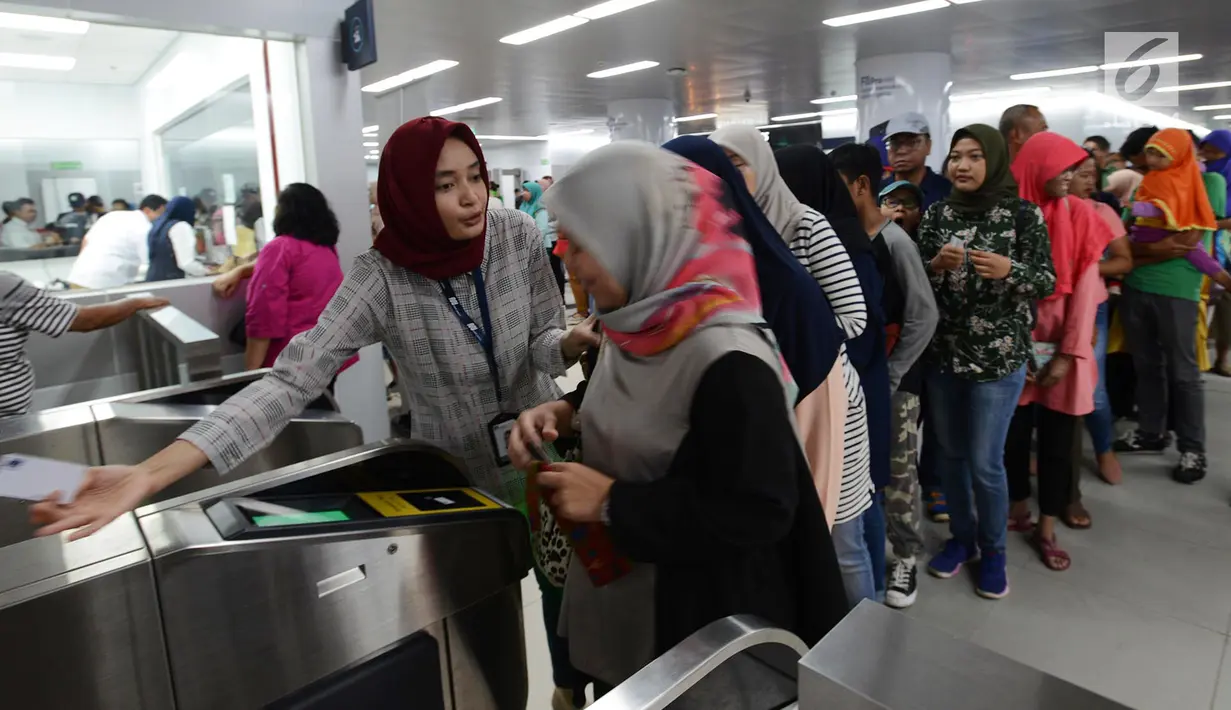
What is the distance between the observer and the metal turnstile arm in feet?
2.58

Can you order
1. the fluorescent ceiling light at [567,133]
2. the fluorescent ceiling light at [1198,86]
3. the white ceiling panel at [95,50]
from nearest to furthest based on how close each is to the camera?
the white ceiling panel at [95,50], the fluorescent ceiling light at [1198,86], the fluorescent ceiling light at [567,133]

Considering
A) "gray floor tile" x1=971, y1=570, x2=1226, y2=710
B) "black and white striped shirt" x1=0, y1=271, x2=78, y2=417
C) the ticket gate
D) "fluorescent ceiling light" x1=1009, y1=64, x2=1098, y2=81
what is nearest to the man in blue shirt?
"gray floor tile" x1=971, y1=570, x2=1226, y2=710

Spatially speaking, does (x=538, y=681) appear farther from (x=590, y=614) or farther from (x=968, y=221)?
(x=968, y=221)

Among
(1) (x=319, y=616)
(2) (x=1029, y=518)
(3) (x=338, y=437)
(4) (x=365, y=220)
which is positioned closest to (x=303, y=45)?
(4) (x=365, y=220)

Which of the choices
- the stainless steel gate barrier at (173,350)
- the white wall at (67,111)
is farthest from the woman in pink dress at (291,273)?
the white wall at (67,111)

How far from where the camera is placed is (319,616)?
1.22 m

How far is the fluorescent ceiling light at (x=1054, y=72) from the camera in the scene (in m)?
11.2

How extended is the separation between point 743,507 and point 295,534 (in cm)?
68

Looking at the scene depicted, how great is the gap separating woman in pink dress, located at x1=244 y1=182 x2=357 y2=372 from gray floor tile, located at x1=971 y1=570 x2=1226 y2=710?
2893 millimetres

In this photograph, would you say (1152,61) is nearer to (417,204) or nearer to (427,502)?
(417,204)

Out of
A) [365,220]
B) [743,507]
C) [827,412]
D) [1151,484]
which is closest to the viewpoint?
[743,507]

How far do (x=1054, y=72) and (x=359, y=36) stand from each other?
11317 millimetres

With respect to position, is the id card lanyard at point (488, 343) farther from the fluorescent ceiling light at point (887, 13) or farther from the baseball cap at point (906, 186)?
the fluorescent ceiling light at point (887, 13)

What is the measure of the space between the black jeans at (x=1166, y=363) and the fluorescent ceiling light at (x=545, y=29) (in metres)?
5.29
